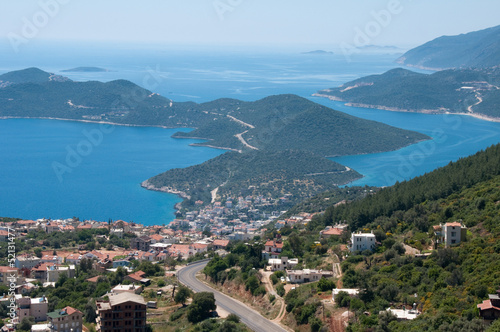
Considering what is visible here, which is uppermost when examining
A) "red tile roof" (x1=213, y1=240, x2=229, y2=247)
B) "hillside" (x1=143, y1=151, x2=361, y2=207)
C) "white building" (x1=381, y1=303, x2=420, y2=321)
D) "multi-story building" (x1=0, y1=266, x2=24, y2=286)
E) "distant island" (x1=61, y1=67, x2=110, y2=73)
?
"distant island" (x1=61, y1=67, x2=110, y2=73)

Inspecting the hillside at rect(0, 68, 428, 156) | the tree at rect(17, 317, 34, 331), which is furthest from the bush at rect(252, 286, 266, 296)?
the hillside at rect(0, 68, 428, 156)

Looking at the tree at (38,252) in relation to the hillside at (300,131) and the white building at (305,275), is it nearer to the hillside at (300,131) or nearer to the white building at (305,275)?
the white building at (305,275)

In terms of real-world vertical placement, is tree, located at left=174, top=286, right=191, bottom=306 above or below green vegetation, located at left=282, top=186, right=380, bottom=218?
above

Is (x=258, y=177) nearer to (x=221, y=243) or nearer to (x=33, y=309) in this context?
(x=221, y=243)

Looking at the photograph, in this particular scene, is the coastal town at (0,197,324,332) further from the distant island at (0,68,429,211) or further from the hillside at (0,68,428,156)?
the hillside at (0,68,428,156)

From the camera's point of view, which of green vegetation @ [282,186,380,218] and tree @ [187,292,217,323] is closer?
tree @ [187,292,217,323]

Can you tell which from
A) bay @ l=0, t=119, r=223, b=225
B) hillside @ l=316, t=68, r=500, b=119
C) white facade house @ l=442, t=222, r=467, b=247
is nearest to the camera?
white facade house @ l=442, t=222, r=467, b=247

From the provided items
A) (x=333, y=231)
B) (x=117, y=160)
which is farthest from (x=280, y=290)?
(x=117, y=160)
